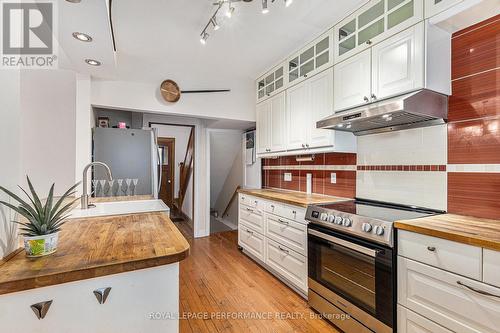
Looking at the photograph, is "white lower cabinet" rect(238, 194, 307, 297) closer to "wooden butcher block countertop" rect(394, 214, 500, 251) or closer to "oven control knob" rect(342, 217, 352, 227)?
"oven control knob" rect(342, 217, 352, 227)

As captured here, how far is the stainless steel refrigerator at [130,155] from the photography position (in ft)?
9.50

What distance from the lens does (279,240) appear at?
102 inches

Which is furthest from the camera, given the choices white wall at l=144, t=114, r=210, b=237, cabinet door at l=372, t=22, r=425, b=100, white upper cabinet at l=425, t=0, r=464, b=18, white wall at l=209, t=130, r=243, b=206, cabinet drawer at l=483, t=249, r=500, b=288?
white wall at l=209, t=130, r=243, b=206

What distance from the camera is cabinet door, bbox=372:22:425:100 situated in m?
1.60

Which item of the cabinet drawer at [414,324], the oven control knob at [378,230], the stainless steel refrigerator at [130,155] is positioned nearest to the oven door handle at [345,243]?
the oven control knob at [378,230]

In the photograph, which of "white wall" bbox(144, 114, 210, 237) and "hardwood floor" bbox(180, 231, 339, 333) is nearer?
"hardwood floor" bbox(180, 231, 339, 333)

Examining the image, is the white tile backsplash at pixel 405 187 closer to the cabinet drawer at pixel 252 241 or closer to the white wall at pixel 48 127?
the cabinet drawer at pixel 252 241

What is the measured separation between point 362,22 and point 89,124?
2923mm

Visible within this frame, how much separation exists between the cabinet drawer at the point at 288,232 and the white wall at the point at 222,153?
2104 millimetres

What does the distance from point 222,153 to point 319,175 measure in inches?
107

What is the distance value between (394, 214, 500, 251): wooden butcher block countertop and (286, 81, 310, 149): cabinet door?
4.62ft

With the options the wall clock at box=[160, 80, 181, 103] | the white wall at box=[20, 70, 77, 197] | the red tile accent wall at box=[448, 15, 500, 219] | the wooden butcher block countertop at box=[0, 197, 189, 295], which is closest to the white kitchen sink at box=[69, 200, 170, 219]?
the wooden butcher block countertop at box=[0, 197, 189, 295]

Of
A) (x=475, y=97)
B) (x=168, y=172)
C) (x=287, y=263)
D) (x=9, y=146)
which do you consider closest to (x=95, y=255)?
(x=9, y=146)

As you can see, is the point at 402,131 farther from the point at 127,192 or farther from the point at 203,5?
the point at 127,192
